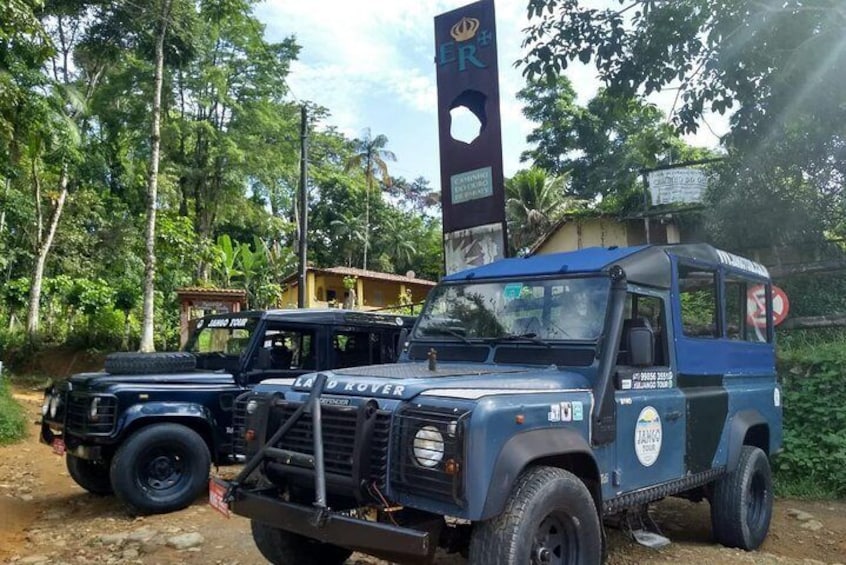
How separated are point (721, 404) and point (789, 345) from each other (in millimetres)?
4060

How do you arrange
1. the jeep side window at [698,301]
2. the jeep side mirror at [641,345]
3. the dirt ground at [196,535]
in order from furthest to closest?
the dirt ground at [196,535], the jeep side window at [698,301], the jeep side mirror at [641,345]

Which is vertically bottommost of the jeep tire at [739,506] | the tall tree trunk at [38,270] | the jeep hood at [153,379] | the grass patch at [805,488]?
the grass patch at [805,488]

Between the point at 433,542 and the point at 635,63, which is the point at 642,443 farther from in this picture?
the point at 635,63

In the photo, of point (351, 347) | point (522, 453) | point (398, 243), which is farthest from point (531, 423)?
point (398, 243)

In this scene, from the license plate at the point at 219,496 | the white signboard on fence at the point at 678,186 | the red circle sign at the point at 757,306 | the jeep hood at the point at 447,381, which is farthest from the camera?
the white signboard on fence at the point at 678,186

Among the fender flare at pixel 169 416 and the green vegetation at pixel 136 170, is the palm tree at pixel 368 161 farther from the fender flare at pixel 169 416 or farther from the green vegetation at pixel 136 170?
the fender flare at pixel 169 416

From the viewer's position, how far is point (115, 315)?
61.4 ft

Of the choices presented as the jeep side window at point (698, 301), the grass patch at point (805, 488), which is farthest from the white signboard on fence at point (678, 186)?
the jeep side window at point (698, 301)

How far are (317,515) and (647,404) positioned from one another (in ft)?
6.96

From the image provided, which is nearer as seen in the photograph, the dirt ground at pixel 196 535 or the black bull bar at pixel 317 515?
the black bull bar at pixel 317 515

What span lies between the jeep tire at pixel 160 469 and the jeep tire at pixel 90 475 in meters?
0.96

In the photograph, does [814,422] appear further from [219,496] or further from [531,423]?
[219,496]

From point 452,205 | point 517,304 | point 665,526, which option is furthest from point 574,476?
point 452,205

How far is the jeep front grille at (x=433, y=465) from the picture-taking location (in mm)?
3008
